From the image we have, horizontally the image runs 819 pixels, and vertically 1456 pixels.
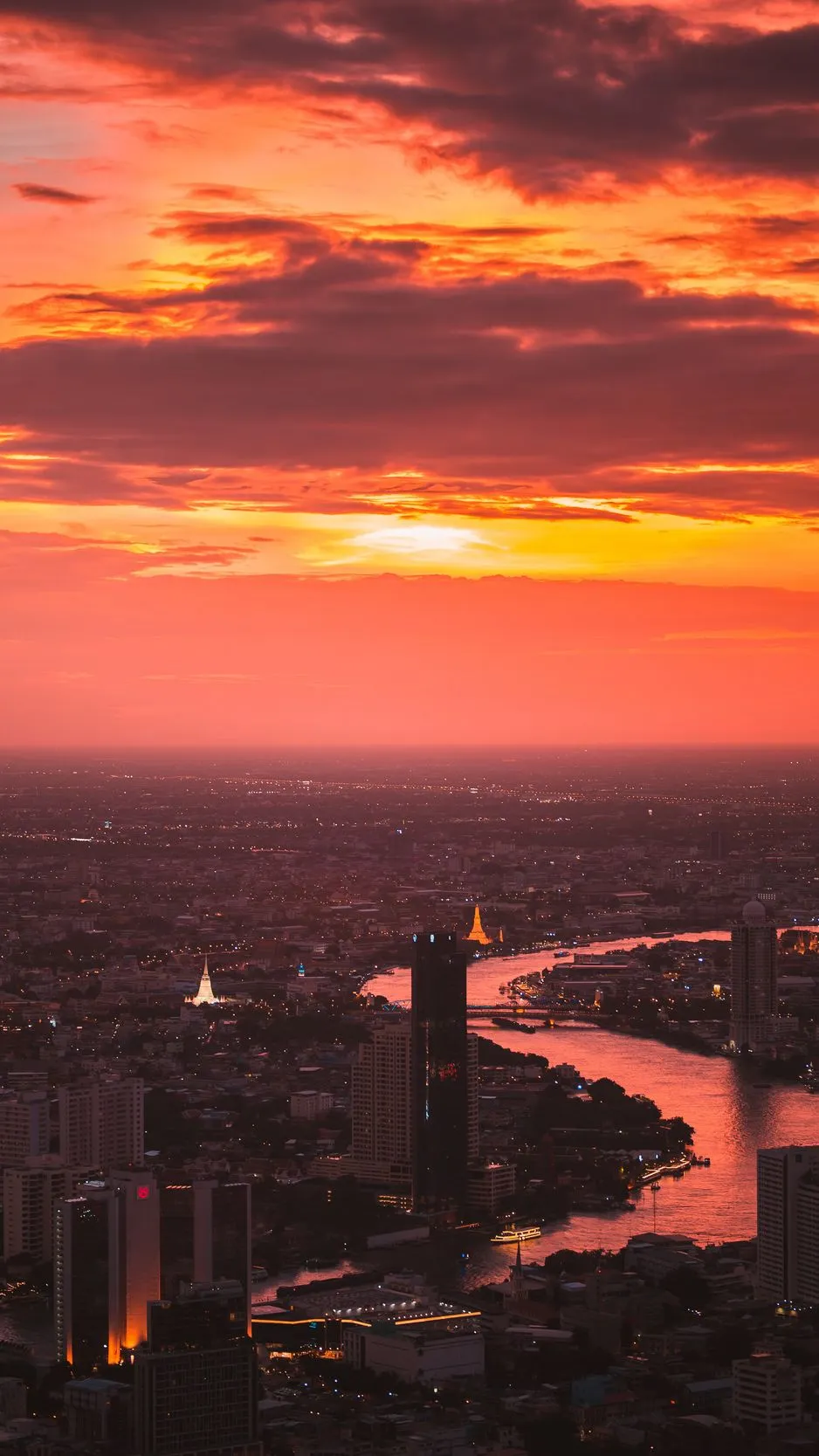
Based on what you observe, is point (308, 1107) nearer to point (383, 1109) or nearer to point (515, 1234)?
point (383, 1109)

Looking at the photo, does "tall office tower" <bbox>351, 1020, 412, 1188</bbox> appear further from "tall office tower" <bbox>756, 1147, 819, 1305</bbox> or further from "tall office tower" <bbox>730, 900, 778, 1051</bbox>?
"tall office tower" <bbox>730, 900, 778, 1051</bbox>

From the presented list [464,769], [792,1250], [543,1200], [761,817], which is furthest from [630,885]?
[464,769]

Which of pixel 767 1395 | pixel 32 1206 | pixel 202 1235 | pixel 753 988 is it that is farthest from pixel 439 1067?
pixel 753 988

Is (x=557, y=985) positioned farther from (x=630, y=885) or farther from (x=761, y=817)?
(x=761, y=817)

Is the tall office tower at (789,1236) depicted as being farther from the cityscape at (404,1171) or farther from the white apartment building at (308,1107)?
the white apartment building at (308,1107)

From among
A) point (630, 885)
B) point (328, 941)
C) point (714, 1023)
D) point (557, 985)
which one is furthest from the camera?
point (630, 885)

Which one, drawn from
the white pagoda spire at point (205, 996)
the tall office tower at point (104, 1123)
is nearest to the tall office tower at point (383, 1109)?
the tall office tower at point (104, 1123)
